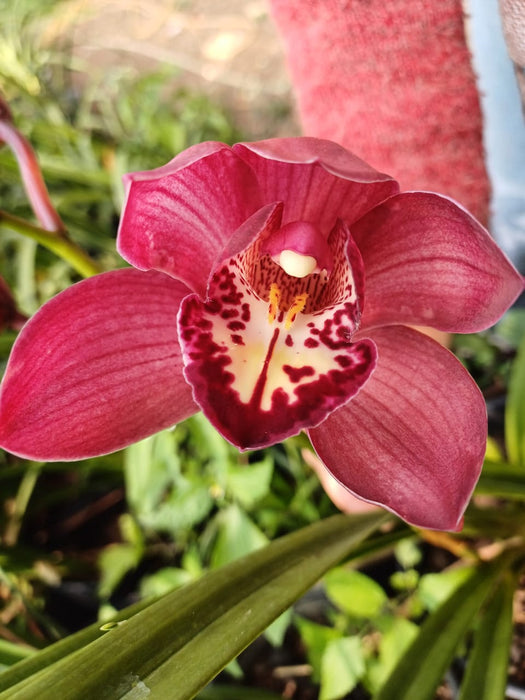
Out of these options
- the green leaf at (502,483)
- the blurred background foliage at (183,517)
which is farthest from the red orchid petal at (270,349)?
the green leaf at (502,483)

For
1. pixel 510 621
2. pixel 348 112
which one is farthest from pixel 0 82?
pixel 510 621

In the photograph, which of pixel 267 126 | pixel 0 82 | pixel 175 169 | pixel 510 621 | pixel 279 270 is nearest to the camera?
pixel 175 169

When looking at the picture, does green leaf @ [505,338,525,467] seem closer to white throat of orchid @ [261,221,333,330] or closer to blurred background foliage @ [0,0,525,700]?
blurred background foliage @ [0,0,525,700]

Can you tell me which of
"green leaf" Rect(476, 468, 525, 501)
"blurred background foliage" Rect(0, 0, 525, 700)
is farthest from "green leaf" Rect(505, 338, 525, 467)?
"green leaf" Rect(476, 468, 525, 501)

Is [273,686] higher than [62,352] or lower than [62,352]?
lower

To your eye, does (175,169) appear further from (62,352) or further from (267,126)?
(267,126)

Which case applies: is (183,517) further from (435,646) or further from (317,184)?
(317,184)

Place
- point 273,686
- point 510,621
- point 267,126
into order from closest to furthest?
point 510,621, point 273,686, point 267,126
